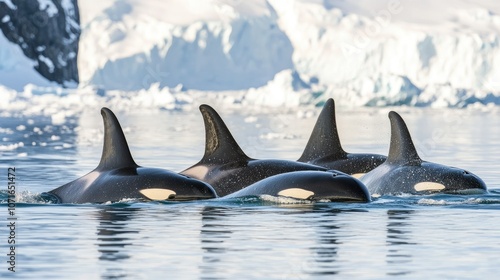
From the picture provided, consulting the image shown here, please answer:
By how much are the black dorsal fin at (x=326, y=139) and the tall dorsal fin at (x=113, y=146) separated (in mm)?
5249

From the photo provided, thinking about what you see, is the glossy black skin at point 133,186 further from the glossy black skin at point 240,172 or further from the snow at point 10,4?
the snow at point 10,4

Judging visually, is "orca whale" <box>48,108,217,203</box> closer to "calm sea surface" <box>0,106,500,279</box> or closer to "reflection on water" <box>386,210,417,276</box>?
"calm sea surface" <box>0,106,500,279</box>

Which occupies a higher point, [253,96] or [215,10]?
[215,10]

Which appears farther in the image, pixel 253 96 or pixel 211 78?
pixel 211 78

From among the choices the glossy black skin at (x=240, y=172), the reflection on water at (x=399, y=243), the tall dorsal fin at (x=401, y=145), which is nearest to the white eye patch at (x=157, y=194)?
the glossy black skin at (x=240, y=172)

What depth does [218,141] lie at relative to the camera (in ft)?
58.3

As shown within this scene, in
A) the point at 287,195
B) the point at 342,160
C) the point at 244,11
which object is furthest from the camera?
the point at 244,11

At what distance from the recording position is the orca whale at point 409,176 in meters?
17.8

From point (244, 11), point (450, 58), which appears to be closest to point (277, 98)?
point (450, 58)

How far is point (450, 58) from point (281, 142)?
72236 mm

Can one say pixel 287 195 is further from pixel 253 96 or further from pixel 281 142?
pixel 253 96

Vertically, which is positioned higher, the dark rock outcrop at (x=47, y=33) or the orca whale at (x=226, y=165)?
the dark rock outcrop at (x=47, y=33)

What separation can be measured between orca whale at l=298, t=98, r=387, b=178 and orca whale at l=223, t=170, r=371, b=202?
4513 mm

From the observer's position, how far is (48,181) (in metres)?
22.1
